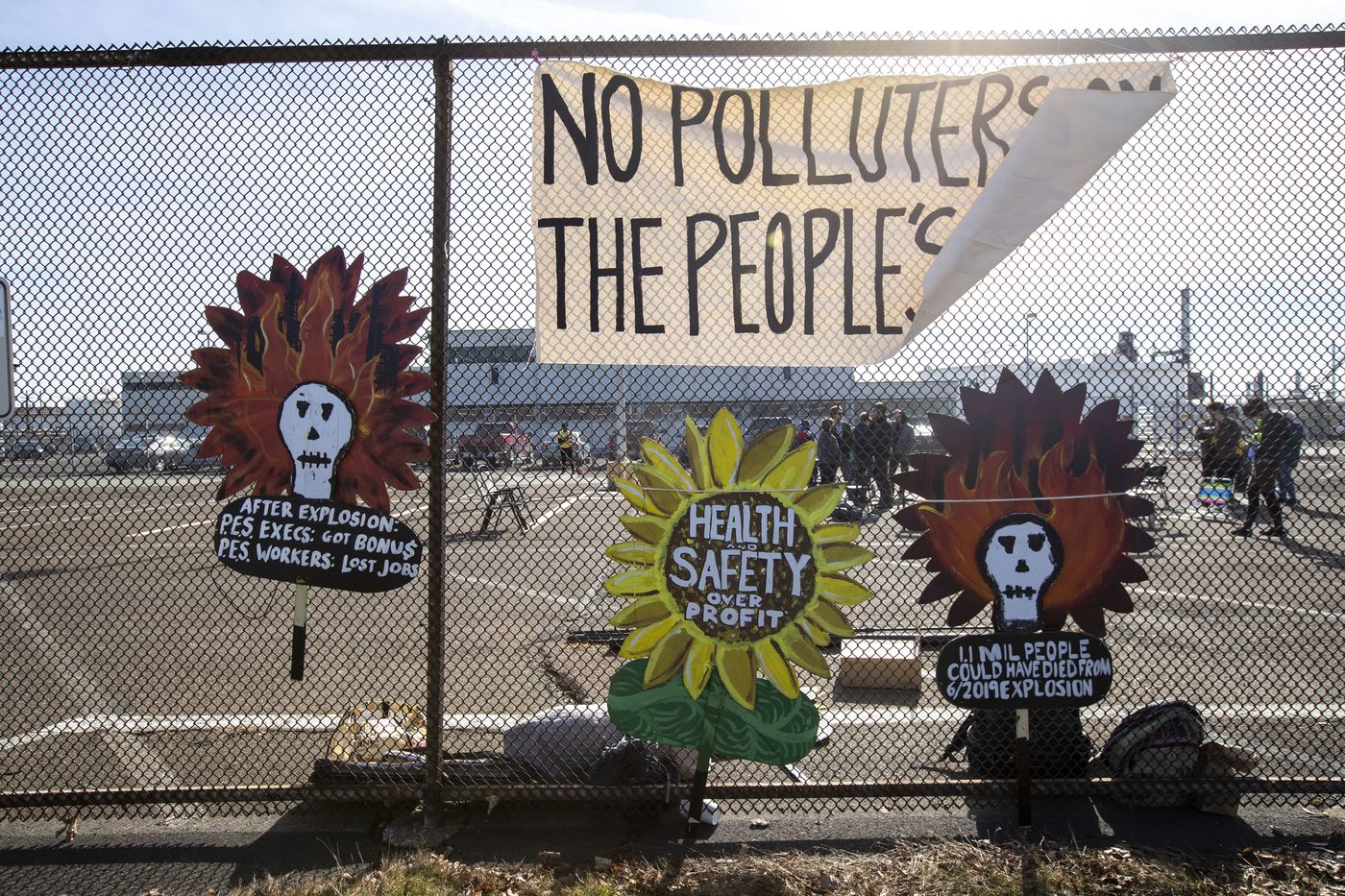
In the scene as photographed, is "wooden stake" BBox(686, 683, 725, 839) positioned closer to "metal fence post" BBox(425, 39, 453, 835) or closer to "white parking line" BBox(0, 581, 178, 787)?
"metal fence post" BBox(425, 39, 453, 835)

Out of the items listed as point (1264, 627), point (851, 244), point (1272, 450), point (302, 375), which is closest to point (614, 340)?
point (851, 244)

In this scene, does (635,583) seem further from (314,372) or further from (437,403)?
(314,372)

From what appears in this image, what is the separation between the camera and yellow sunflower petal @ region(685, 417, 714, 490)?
12.4 ft

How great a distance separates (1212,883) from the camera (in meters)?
3.40

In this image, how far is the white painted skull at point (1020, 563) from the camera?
153 inches

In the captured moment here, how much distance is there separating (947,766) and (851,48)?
3314 mm

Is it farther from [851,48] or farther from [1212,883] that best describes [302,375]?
[1212,883]

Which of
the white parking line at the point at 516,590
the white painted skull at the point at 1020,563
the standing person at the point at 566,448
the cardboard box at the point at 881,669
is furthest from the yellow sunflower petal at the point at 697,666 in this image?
the white parking line at the point at 516,590

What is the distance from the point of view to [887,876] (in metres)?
3.50

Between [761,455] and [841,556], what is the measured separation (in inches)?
20.5

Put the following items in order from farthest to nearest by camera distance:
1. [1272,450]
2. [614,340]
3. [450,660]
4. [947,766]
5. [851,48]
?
[450,660]
[1272,450]
[947,766]
[614,340]
[851,48]

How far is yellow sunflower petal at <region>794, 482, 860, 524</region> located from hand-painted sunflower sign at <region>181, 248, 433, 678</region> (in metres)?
1.60

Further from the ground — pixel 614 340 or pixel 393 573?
pixel 614 340

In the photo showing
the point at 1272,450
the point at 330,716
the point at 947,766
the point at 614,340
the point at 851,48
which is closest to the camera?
the point at 851,48
